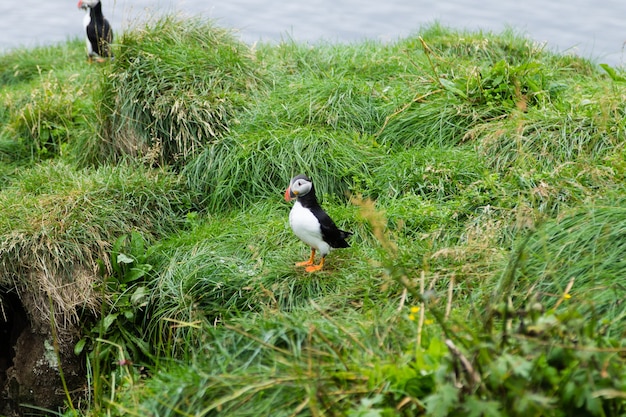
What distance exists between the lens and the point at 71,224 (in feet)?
15.0

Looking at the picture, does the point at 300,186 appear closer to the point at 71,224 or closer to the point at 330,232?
the point at 330,232

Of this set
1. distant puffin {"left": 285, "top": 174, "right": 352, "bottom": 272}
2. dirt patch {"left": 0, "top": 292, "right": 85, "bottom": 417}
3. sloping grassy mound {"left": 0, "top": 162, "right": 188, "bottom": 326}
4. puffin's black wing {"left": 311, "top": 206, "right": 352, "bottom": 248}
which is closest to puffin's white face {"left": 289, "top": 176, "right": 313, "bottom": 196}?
distant puffin {"left": 285, "top": 174, "right": 352, "bottom": 272}

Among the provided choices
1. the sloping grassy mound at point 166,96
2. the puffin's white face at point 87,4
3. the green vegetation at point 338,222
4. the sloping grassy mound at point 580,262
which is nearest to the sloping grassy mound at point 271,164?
the green vegetation at point 338,222

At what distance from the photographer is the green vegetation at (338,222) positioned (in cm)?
259

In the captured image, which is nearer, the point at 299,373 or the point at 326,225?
the point at 299,373

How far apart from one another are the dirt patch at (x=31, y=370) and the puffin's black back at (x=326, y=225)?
1620 millimetres

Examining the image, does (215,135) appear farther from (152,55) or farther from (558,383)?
(558,383)

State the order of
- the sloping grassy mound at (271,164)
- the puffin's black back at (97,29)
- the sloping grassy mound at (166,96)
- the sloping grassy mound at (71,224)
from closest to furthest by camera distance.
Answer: the sloping grassy mound at (71,224)
the sloping grassy mound at (271,164)
the sloping grassy mound at (166,96)
the puffin's black back at (97,29)

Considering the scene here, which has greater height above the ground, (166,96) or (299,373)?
(166,96)

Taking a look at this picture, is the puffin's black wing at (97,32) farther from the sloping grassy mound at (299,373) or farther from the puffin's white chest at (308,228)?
the sloping grassy mound at (299,373)

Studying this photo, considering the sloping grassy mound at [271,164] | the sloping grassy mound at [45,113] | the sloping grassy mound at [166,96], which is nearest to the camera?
the sloping grassy mound at [271,164]

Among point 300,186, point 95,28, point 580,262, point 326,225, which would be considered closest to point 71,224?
point 300,186

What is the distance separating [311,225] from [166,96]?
192cm

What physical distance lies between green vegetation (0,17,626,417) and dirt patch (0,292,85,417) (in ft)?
0.42
